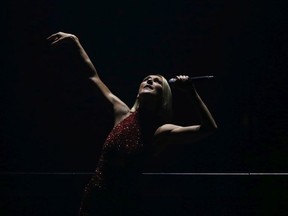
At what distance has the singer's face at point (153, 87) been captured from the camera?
1.88 m

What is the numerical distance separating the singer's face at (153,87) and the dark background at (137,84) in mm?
738

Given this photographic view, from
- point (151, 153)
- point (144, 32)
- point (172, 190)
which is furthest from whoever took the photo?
point (144, 32)

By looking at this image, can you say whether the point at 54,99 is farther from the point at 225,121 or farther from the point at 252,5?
the point at 252,5

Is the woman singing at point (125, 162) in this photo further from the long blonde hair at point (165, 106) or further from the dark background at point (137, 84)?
the dark background at point (137, 84)

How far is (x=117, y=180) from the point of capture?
176cm

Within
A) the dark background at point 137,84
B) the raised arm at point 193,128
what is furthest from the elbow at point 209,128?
the dark background at point 137,84

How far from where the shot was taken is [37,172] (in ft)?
8.89

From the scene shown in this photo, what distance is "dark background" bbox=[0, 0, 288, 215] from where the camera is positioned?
2533 millimetres

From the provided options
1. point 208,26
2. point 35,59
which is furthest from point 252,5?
point 35,59

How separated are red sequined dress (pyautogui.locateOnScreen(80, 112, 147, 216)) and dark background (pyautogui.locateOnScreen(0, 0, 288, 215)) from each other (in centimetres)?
75

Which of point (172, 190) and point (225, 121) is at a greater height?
point (225, 121)

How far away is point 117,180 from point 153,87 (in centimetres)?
43

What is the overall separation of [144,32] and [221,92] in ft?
1.97

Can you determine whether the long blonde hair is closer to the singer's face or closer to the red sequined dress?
the singer's face
